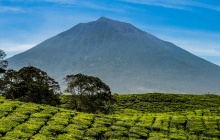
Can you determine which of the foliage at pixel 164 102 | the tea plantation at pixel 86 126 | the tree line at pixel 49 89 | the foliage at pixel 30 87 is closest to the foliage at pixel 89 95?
the tree line at pixel 49 89

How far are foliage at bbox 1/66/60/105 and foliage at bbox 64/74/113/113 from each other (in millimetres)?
4282

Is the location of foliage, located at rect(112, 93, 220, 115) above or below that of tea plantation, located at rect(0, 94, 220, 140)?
above

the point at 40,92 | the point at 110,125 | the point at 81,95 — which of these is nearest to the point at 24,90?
the point at 40,92

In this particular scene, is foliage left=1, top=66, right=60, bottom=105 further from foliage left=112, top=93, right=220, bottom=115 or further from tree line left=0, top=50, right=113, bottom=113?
foliage left=112, top=93, right=220, bottom=115

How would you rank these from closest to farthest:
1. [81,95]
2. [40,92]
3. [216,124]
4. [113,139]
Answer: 1. [113,139]
2. [216,124]
3. [40,92]
4. [81,95]

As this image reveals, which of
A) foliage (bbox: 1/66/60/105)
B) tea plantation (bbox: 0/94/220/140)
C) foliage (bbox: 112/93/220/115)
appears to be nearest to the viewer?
tea plantation (bbox: 0/94/220/140)

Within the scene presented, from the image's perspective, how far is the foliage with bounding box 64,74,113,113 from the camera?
210ft

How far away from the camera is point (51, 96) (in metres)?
59.9

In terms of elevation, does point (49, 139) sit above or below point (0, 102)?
below

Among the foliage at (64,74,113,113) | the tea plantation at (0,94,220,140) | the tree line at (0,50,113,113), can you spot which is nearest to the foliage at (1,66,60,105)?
the tree line at (0,50,113,113)

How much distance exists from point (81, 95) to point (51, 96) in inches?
289

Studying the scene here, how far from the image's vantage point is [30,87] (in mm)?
57688

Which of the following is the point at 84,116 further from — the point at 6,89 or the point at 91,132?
the point at 6,89

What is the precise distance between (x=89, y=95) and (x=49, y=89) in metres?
7.76
